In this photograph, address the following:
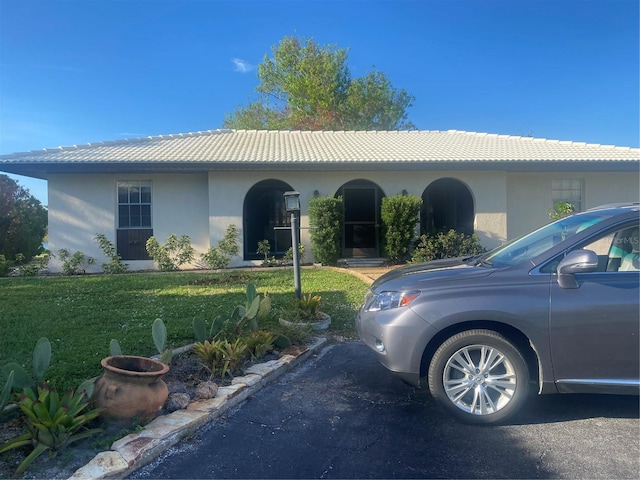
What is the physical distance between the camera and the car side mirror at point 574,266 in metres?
3.32

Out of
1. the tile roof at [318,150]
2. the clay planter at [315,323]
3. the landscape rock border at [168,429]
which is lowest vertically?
Answer: the landscape rock border at [168,429]

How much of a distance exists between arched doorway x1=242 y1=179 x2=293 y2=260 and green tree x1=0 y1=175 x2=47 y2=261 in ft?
28.0

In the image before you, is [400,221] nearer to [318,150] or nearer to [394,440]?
[318,150]

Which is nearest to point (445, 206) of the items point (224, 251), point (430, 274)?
point (224, 251)

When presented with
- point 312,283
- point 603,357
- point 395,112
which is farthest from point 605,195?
point 395,112

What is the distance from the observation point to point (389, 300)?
389 cm

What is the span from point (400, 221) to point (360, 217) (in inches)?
79.3

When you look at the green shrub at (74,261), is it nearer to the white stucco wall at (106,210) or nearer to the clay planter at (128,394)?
the white stucco wall at (106,210)

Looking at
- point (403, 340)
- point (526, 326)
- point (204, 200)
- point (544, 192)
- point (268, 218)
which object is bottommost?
point (403, 340)

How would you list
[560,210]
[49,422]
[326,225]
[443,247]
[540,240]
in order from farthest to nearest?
1. [560,210]
2. [326,225]
3. [443,247]
4. [540,240]
5. [49,422]

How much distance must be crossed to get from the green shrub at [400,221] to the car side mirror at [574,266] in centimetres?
925

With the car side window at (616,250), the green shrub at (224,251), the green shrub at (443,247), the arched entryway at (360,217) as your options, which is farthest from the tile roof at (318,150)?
the car side window at (616,250)

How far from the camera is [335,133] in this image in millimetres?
17828

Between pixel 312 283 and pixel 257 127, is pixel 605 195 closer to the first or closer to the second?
pixel 312 283
